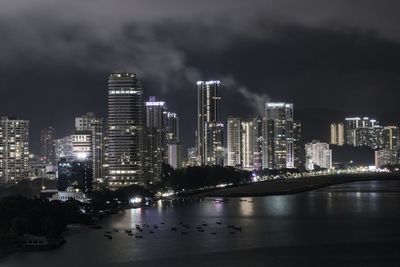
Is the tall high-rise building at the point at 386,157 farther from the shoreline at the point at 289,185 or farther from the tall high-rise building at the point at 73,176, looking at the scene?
the tall high-rise building at the point at 73,176

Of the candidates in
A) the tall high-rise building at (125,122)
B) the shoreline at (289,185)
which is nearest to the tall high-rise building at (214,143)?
the shoreline at (289,185)

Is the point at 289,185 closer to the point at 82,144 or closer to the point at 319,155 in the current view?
the point at 82,144

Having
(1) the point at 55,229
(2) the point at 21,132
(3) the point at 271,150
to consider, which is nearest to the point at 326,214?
(1) the point at 55,229

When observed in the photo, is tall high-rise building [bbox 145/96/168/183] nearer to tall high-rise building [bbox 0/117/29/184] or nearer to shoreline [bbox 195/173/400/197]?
shoreline [bbox 195/173/400/197]

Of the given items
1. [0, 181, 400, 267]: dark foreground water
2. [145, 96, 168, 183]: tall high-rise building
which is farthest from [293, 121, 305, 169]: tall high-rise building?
[0, 181, 400, 267]: dark foreground water

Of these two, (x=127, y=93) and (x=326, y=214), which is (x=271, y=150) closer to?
(x=127, y=93)

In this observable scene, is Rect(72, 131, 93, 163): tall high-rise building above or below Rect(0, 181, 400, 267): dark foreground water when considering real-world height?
above

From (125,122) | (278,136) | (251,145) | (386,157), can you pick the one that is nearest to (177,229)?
(125,122)
